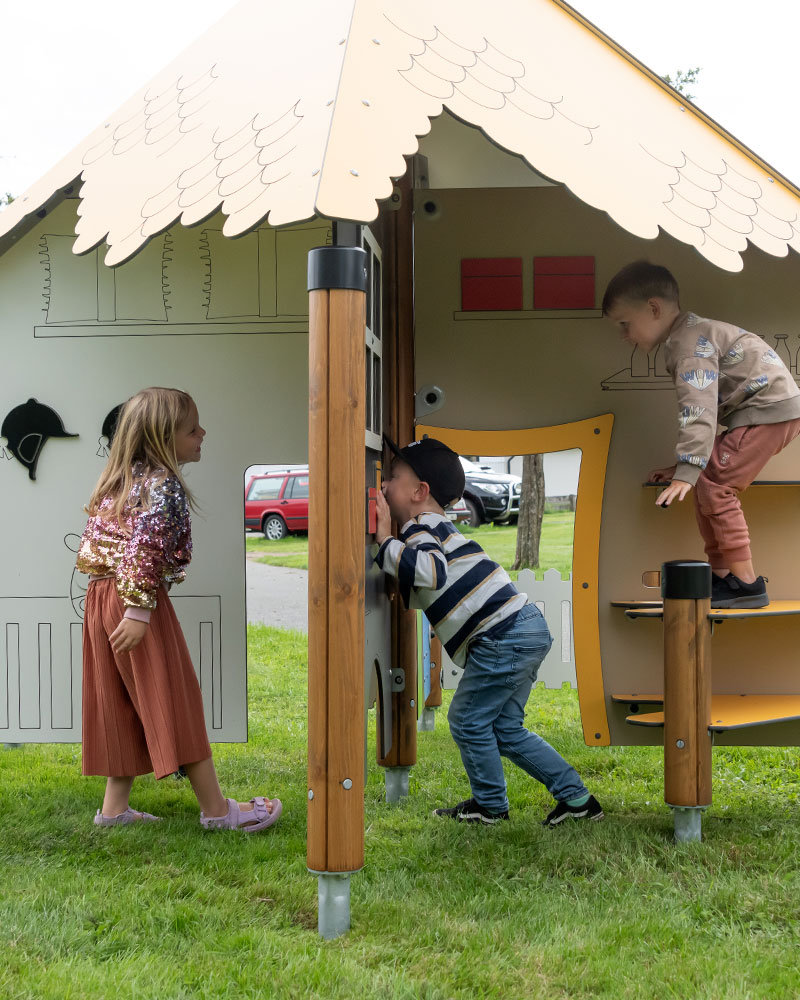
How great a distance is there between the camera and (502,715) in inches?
154

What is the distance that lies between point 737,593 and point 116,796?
2.46 metres

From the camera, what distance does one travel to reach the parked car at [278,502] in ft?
61.6

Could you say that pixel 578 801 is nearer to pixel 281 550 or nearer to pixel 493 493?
pixel 281 550

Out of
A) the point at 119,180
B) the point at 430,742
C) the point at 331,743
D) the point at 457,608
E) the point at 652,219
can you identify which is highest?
the point at 119,180

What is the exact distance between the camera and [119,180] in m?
3.48

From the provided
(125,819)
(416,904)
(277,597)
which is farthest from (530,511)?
(416,904)

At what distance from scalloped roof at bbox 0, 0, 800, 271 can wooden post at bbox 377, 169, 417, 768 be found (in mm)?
831

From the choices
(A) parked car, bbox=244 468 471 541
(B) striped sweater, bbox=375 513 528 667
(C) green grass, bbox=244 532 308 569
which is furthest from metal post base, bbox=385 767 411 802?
(A) parked car, bbox=244 468 471 541

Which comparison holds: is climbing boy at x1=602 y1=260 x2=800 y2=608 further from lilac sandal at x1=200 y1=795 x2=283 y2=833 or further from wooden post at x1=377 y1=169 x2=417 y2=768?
lilac sandal at x1=200 y1=795 x2=283 y2=833

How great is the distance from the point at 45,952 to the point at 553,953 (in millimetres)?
1341

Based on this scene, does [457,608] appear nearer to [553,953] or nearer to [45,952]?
[553,953]

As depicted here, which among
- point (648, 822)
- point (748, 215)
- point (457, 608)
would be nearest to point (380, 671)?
point (457, 608)

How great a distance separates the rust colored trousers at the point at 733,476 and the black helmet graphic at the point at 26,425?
8.85ft

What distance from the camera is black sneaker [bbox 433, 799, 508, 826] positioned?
3.94 m
